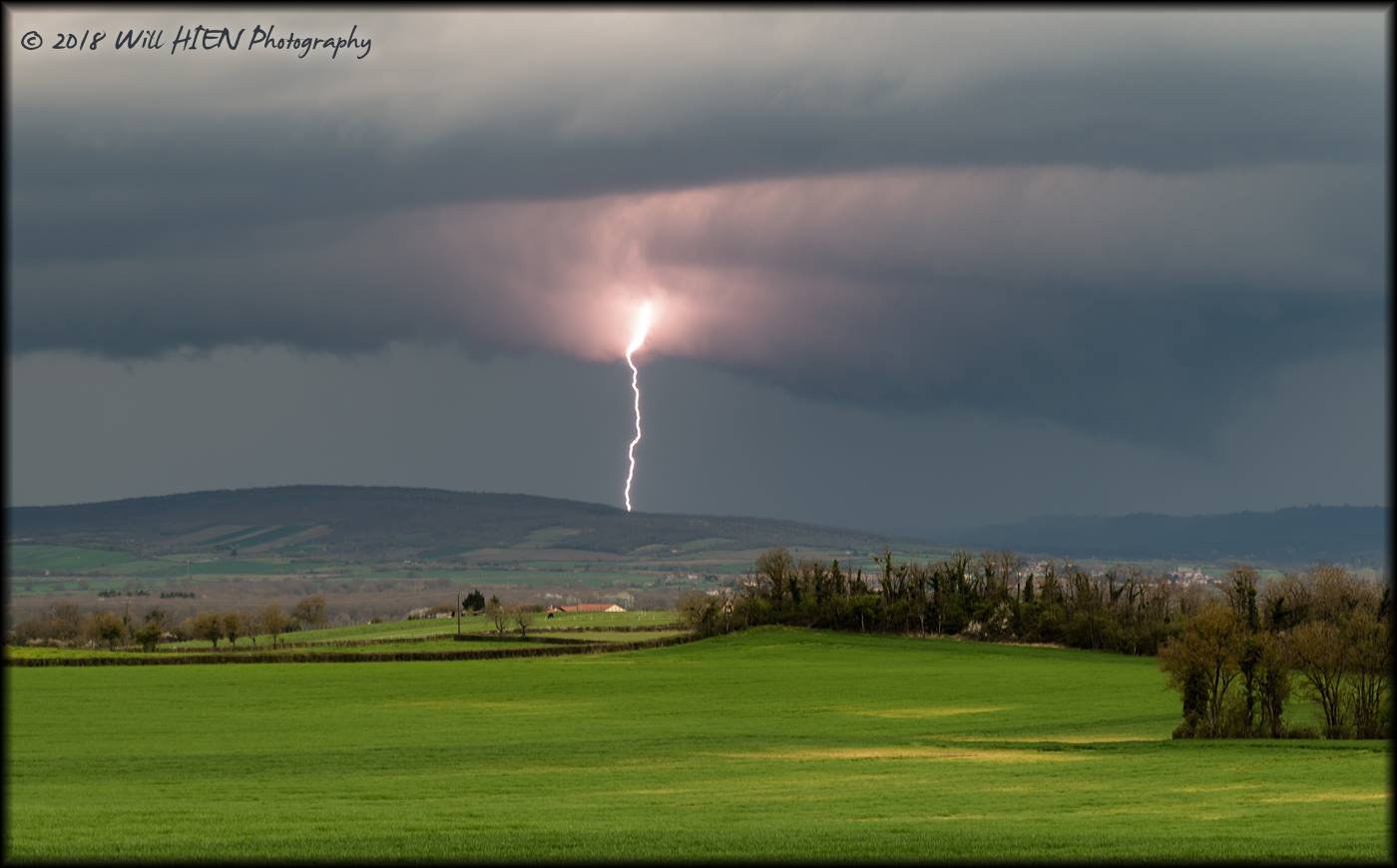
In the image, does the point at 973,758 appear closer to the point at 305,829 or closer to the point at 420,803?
the point at 420,803

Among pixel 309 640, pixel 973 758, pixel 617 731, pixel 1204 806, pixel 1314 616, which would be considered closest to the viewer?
pixel 1204 806

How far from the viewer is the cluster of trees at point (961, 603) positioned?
13400 cm

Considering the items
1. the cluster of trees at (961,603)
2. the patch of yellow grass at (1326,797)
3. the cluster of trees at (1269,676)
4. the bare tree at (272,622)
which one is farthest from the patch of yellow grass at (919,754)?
the bare tree at (272,622)

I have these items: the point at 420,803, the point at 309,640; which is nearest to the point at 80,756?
the point at 420,803

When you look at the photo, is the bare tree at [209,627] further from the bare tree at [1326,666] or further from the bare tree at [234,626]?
the bare tree at [1326,666]

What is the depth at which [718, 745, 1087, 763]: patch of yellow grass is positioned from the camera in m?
56.1

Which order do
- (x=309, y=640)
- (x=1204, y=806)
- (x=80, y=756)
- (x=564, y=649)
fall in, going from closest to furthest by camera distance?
1. (x=1204, y=806)
2. (x=80, y=756)
3. (x=564, y=649)
4. (x=309, y=640)

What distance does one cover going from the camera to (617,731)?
71.2 metres

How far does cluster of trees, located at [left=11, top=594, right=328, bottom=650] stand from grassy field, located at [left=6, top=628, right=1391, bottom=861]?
46206 mm

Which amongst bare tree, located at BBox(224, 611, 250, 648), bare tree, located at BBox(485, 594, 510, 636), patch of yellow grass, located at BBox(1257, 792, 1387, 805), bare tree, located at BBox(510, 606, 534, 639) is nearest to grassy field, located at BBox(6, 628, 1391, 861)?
patch of yellow grass, located at BBox(1257, 792, 1387, 805)

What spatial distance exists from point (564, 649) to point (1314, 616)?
194ft

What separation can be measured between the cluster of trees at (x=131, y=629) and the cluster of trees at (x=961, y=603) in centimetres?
4950

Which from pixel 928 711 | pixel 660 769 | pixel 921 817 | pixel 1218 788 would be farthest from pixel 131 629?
pixel 921 817

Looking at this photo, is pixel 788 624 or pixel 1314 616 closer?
pixel 1314 616
